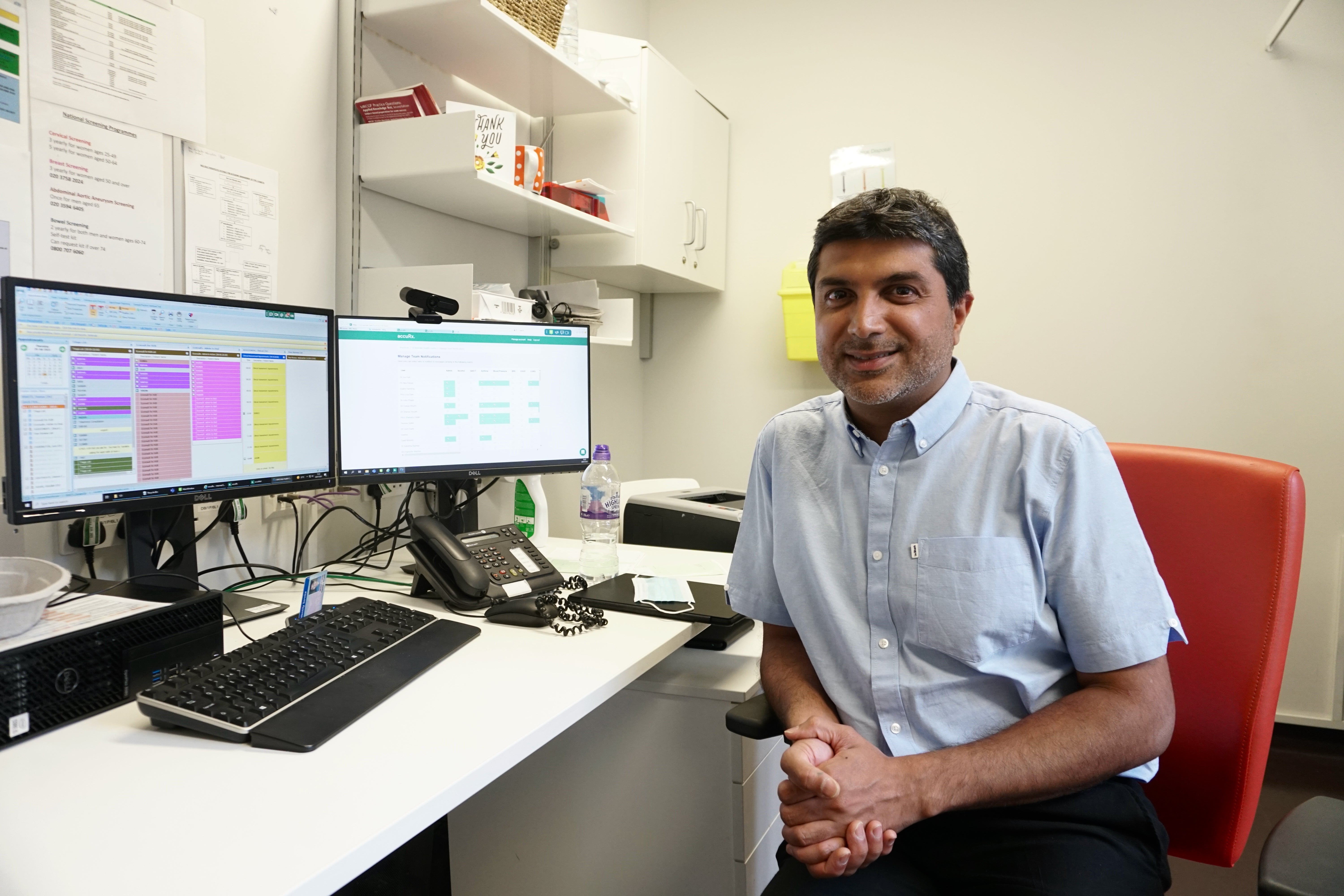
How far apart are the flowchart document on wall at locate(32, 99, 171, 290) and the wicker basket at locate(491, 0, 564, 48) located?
2.59 feet

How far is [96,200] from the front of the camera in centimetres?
128

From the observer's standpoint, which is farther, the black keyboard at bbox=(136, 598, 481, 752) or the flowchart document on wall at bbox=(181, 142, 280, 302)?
the flowchart document on wall at bbox=(181, 142, 280, 302)

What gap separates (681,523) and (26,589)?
136 centimetres

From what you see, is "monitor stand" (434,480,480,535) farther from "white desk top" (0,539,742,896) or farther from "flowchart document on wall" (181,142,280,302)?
"white desk top" (0,539,742,896)

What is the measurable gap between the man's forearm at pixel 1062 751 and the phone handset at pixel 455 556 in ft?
2.36

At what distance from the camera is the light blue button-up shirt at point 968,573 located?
1.00 meters

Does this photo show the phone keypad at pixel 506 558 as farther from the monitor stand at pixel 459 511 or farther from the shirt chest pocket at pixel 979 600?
the shirt chest pocket at pixel 979 600

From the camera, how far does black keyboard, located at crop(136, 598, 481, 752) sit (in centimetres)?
83

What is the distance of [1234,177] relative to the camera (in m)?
2.58

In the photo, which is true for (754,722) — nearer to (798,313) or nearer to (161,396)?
(161,396)

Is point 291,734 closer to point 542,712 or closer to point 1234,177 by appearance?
point 542,712

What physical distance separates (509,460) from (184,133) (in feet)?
2.67

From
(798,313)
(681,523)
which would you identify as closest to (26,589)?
(681,523)

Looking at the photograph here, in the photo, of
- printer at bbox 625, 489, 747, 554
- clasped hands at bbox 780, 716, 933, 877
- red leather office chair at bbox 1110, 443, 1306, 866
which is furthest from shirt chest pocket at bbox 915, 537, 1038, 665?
printer at bbox 625, 489, 747, 554
